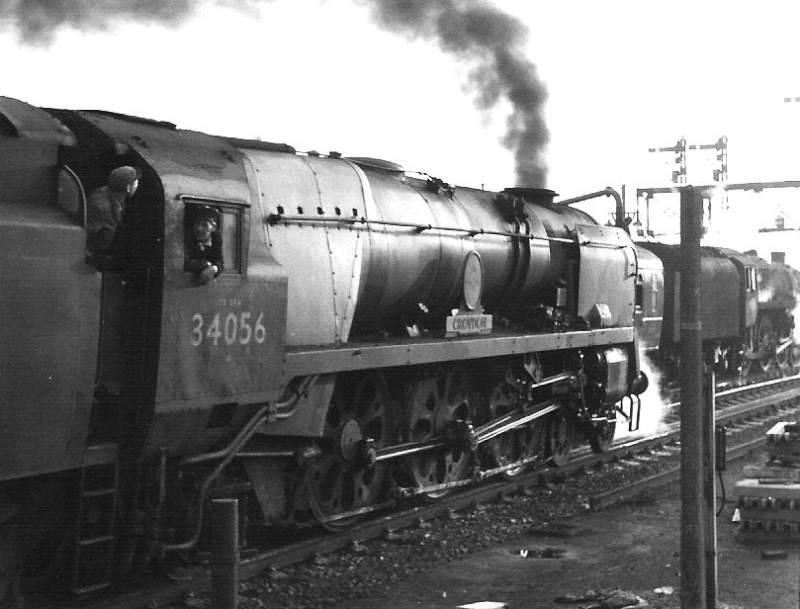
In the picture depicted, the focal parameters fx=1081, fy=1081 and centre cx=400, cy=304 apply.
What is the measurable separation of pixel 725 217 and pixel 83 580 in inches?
1359

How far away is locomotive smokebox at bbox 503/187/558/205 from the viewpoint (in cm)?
1314

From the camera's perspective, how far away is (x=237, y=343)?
24.0 feet

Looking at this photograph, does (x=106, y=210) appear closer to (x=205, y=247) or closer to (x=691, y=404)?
(x=205, y=247)

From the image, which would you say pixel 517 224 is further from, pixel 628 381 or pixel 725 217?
pixel 725 217

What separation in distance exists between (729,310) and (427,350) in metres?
17.0

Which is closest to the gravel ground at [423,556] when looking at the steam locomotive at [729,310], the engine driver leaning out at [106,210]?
the engine driver leaning out at [106,210]

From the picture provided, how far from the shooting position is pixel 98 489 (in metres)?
6.60

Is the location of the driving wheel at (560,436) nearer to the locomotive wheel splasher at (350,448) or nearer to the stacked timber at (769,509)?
the stacked timber at (769,509)

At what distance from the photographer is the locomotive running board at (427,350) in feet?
26.9

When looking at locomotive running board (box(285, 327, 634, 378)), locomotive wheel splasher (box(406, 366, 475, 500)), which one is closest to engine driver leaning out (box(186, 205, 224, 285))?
locomotive running board (box(285, 327, 634, 378))

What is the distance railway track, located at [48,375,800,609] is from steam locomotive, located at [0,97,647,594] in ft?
0.69

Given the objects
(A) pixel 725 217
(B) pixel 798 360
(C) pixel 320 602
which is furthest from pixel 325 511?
(A) pixel 725 217

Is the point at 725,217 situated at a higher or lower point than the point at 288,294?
higher

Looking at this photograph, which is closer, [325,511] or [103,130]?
[103,130]
